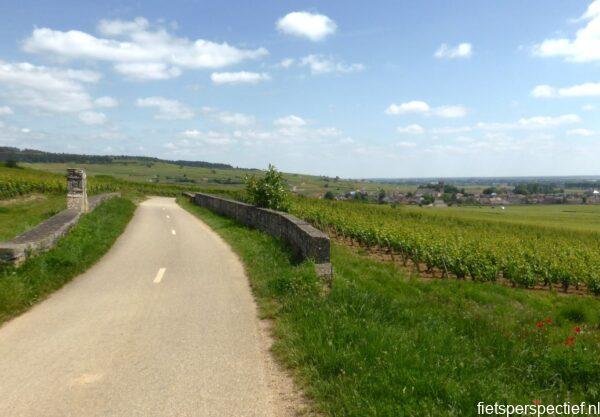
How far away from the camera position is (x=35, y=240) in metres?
8.76

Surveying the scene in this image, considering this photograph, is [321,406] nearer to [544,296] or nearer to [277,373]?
[277,373]

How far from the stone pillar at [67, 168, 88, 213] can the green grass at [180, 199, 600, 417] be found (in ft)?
38.3

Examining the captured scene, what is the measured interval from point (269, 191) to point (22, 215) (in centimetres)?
1095

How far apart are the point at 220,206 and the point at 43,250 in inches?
635

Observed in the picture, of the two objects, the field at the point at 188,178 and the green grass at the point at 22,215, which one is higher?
the field at the point at 188,178

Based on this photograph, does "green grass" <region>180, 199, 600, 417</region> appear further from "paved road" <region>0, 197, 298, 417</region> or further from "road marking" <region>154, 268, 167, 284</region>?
"road marking" <region>154, 268, 167, 284</region>

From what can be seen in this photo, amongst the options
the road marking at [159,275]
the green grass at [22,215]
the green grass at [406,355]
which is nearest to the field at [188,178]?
the green grass at [22,215]

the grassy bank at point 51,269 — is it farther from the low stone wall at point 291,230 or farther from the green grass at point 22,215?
the low stone wall at point 291,230

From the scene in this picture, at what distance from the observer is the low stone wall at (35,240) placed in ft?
24.9

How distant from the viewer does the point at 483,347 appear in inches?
222

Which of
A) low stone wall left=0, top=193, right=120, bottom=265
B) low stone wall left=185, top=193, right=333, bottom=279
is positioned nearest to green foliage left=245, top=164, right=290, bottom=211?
low stone wall left=185, top=193, right=333, bottom=279

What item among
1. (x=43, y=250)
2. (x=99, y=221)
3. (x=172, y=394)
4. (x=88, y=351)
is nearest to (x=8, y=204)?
(x=99, y=221)

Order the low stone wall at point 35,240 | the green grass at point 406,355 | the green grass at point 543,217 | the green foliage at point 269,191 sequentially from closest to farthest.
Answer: the green grass at point 406,355
the low stone wall at point 35,240
the green foliage at point 269,191
the green grass at point 543,217

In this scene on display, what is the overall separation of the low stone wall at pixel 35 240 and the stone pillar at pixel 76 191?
10.9 ft
